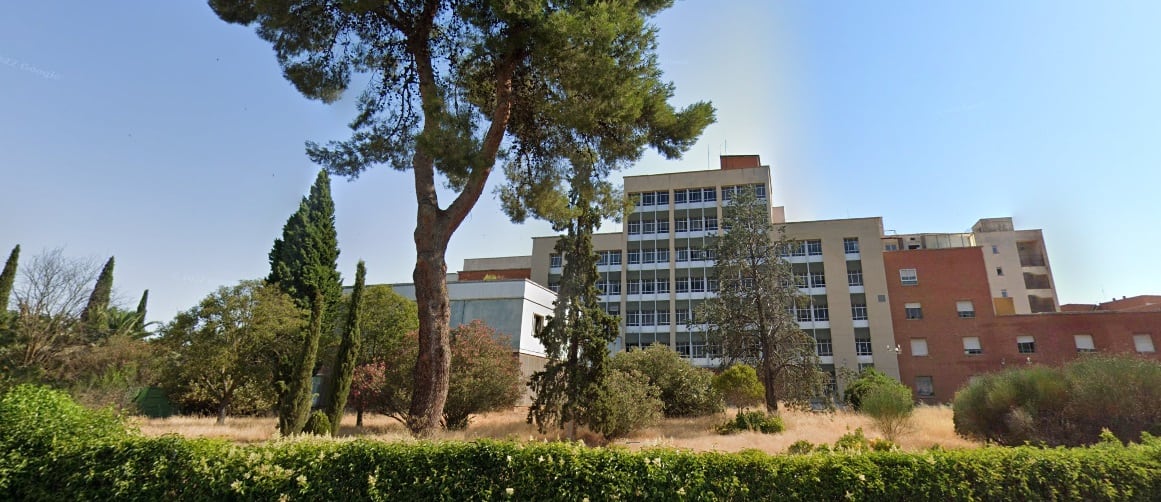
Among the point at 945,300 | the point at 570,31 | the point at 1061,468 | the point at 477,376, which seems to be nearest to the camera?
the point at 1061,468

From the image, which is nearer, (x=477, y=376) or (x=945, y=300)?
(x=477, y=376)

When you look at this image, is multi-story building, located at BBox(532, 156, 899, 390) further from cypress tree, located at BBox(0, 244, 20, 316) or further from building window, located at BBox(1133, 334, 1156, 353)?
cypress tree, located at BBox(0, 244, 20, 316)

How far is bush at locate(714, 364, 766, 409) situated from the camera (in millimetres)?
19750

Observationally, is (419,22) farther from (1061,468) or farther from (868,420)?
(868,420)

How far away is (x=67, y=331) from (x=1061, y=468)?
26591mm

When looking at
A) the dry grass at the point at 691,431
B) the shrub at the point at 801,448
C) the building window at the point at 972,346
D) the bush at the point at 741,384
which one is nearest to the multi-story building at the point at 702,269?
the building window at the point at 972,346

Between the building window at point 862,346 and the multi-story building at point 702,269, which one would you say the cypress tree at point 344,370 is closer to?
the multi-story building at point 702,269

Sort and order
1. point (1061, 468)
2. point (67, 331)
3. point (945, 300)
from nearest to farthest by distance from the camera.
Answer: point (1061, 468), point (67, 331), point (945, 300)

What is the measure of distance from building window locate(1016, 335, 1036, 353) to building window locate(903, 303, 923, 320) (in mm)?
5511

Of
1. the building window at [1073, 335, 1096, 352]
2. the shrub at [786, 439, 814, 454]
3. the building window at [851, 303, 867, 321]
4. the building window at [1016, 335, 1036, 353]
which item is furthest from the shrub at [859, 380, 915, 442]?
the building window at [1073, 335, 1096, 352]

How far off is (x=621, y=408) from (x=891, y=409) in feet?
23.1

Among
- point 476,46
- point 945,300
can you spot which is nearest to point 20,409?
point 476,46

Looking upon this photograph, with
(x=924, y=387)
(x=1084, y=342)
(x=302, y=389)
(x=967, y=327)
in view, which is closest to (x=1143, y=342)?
(x=1084, y=342)

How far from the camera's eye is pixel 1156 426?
9922 mm
